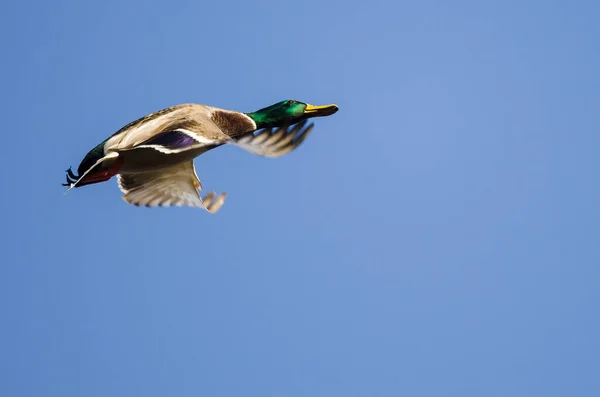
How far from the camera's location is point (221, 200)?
16.1 m

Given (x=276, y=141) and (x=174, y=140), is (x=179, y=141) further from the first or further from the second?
(x=276, y=141)

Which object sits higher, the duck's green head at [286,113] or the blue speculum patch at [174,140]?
the duck's green head at [286,113]

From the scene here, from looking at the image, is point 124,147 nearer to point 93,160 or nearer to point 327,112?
point 93,160

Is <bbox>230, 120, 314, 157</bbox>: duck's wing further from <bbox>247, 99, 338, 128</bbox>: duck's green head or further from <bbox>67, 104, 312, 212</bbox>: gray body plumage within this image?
<bbox>247, 99, 338, 128</bbox>: duck's green head

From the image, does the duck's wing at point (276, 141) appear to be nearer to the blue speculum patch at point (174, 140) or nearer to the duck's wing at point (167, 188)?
the blue speculum patch at point (174, 140)

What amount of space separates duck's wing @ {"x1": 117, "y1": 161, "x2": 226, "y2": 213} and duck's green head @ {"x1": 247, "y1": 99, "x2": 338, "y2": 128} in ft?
3.51

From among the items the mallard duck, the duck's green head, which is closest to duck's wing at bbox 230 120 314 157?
the mallard duck

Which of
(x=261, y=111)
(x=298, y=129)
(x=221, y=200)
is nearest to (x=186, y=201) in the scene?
(x=221, y=200)

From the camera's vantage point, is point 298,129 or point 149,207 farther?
point 149,207

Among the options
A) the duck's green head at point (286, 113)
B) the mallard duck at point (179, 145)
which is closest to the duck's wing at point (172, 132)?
the mallard duck at point (179, 145)

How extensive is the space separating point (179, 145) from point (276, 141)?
54.9 inches

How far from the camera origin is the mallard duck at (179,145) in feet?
41.4

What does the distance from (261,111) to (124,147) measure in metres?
2.57

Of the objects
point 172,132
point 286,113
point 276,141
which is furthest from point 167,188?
point 276,141
